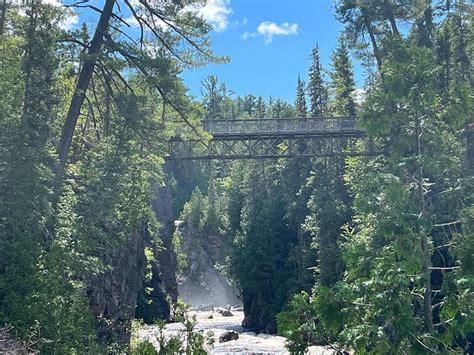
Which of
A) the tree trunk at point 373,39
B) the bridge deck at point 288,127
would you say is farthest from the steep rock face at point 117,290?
the tree trunk at point 373,39

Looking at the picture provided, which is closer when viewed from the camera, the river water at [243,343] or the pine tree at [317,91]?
the river water at [243,343]

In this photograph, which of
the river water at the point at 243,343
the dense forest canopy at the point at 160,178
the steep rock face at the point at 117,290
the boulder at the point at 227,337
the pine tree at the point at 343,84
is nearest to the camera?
the dense forest canopy at the point at 160,178

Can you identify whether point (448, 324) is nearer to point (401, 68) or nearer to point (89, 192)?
point (401, 68)

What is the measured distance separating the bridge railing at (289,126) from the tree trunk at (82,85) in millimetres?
16746

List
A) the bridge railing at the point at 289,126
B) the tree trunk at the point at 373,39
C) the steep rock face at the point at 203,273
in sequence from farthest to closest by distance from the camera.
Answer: the steep rock face at the point at 203,273 < the bridge railing at the point at 289,126 < the tree trunk at the point at 373,39

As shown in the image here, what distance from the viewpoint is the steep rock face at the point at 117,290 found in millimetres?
18641

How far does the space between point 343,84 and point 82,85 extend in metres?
30.4

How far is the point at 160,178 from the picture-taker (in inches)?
859

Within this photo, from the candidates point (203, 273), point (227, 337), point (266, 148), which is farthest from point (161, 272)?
point (203, 273)

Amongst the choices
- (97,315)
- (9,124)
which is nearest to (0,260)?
(9,124)

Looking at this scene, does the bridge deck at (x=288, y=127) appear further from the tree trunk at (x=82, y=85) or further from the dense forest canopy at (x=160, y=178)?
the tree trunk at (x=82, y=85)

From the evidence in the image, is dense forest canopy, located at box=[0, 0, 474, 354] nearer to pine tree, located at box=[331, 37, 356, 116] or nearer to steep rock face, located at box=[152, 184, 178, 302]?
pine tree, located at box=[331, 37, 356, 116]

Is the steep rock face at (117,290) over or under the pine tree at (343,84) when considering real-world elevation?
under

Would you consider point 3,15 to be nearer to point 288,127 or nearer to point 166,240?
point 288,127
